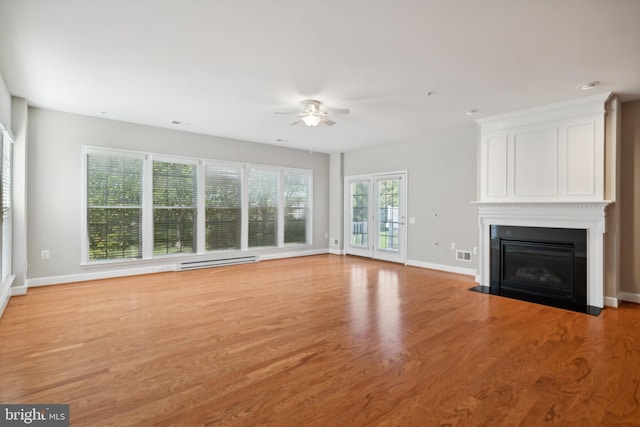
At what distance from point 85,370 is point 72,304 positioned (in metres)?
2.10

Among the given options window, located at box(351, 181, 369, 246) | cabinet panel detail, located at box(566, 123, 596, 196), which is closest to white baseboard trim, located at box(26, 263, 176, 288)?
window, located at box(351, 181, 369, 246)

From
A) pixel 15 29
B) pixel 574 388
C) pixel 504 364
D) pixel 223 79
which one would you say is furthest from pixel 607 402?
pixel 15 29

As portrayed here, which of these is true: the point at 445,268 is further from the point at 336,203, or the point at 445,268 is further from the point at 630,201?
the point at 336,203

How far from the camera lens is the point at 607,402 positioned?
2051mm

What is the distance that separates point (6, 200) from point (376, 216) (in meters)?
6.45

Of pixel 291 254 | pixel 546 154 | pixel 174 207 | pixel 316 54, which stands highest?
pixel 316 54

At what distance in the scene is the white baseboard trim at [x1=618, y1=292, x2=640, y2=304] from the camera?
13.9 feet

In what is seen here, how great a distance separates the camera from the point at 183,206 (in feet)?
20.5

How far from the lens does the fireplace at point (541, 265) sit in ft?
13.8

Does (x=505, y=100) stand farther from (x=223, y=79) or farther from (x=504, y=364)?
(x=223, y=79)

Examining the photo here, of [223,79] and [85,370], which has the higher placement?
[223,79]

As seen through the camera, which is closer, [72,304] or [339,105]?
[72,304]

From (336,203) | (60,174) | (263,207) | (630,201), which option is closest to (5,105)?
(60,174)

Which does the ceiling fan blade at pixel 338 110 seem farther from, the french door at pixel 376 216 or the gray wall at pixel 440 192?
the french door at pixel 376 216
